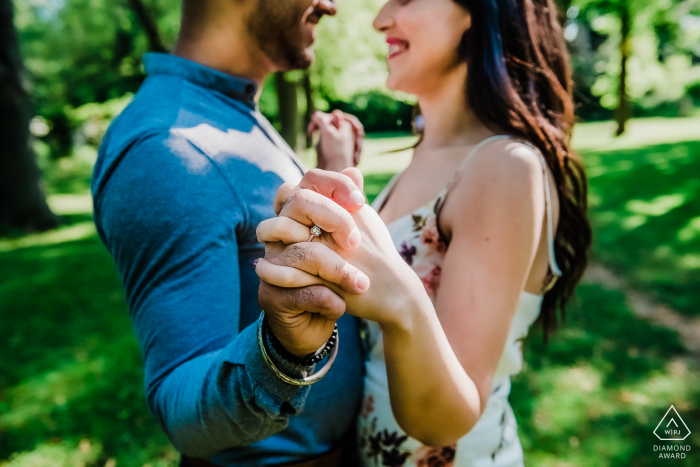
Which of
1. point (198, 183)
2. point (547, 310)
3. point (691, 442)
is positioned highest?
point (198, 183)

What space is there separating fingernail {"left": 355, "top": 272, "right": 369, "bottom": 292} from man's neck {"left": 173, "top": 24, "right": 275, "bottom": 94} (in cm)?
134

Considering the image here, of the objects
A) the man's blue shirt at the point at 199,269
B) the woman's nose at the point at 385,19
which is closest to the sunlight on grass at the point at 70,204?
the woman's nose at the point at 385,19

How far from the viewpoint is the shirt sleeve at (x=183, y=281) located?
3.79 ft

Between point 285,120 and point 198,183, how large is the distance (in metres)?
14.3

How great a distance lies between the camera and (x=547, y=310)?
226 cm

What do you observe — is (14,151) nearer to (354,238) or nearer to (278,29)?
(278,29)

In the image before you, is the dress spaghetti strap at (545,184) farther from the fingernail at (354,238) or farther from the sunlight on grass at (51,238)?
the sunlight on grass at (51,238)

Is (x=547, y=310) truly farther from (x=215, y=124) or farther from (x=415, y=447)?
(x=215, y=124)

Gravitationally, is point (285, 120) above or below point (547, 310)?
below

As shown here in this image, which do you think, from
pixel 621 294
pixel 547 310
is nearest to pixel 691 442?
pixel 547 310

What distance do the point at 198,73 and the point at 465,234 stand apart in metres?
1.18

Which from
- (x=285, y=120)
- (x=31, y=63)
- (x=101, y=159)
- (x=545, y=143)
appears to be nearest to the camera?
(x=101, y=159)

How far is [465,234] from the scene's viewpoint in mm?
1471

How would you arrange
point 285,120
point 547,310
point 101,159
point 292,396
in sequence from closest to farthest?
point 292,396, point 101,159, point 547,310, point 285,120
